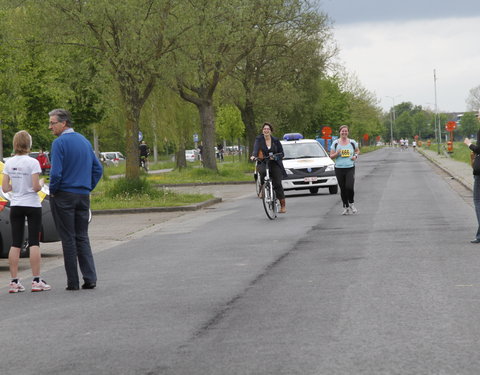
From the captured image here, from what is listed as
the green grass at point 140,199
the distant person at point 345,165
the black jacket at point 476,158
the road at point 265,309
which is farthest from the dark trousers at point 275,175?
the black jacket at point 476,158

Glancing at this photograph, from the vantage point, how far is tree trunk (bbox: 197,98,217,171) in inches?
1624

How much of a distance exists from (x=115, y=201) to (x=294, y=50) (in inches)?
909

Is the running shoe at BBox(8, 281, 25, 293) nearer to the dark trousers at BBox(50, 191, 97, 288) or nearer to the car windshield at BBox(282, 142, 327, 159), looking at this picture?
the dark trousers at BBox(50, 191, 97, 288)

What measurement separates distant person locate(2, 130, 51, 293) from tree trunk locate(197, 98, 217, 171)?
3118 cm

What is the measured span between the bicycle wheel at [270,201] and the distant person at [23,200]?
845cm

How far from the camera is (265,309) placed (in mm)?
7805

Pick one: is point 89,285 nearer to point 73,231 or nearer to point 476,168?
point 73,231

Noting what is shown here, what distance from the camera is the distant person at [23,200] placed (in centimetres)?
987

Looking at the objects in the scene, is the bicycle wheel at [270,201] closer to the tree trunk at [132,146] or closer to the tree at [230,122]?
the tree trunk at [132,146]

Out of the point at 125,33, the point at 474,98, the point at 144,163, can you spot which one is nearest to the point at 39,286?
the point at 125,33

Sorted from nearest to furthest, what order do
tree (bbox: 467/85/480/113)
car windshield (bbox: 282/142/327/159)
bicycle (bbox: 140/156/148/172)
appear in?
car windshield (bbox: 282/142/327/159) < bicycle (bbox: 140/156/148/172) < tree (bbox: 467/85/480/113)

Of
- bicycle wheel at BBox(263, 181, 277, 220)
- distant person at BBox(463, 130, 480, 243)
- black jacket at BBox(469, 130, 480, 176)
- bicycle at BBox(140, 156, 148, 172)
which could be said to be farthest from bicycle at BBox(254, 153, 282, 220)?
bicycle at BBox(140, 156, 148, 172)

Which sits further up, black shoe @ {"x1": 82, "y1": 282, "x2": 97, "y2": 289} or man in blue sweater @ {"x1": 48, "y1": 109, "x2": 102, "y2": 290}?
man in blue sweater @ {"x1": 48, "y1": 109, "x2": 102, "y2": 290}

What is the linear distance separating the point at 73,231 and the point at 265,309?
2.78 m
